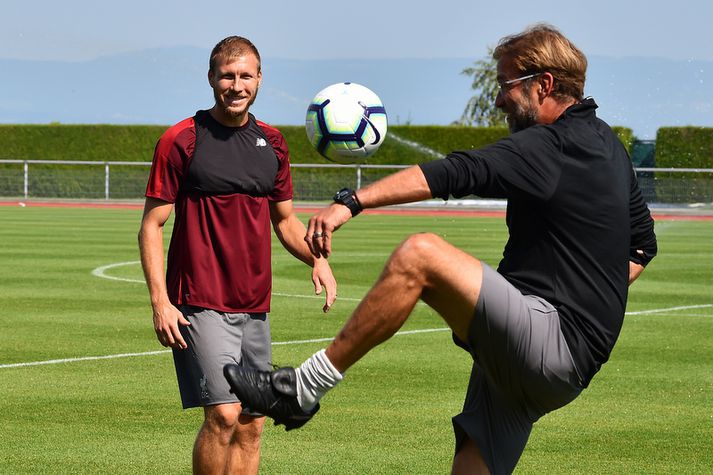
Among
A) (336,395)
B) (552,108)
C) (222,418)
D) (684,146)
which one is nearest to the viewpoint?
Result: (552,108)

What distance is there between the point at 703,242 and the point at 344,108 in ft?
52.9

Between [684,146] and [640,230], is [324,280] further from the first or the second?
[684,146]

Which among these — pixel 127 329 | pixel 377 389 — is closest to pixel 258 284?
pixel 377 389

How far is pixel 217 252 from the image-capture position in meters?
6.68

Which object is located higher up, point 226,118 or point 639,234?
point 226,118

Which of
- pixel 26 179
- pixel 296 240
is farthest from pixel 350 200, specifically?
pixel 26 179

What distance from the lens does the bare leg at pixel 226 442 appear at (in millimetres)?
6520

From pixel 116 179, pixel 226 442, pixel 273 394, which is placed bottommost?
pixel 116 179

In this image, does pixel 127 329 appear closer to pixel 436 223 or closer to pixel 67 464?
pixel 67 464

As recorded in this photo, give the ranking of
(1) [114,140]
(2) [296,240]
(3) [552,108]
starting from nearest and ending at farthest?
(3) [552,108] → (2) [296,240] → (1) [114,140]

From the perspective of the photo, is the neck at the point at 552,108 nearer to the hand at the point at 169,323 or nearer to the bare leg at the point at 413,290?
the bare leg at the point at 413,290

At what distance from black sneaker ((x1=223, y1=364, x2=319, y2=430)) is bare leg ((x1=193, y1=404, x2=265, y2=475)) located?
103 centimetres

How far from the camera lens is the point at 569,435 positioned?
8.57 meters

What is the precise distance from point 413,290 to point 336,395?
4856 millimetres
